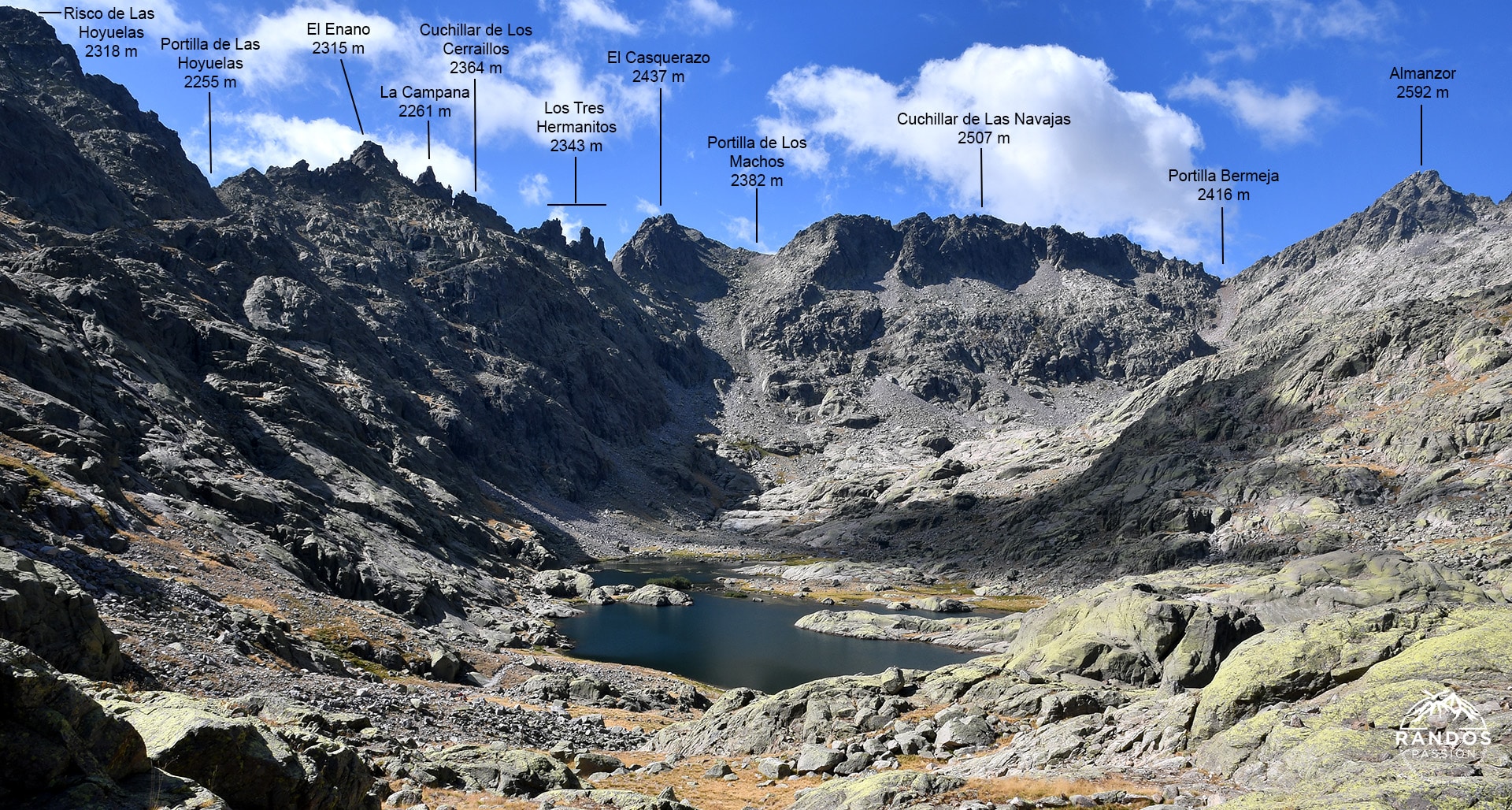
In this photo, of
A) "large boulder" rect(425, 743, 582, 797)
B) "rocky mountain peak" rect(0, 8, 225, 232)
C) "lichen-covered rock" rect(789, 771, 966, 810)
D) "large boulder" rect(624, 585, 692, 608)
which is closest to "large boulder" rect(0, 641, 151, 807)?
"large boulder" rect(425, 743, 582, 797)

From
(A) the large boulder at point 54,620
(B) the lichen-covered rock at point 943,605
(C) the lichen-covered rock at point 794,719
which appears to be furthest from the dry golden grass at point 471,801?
(B) the lichen-covered rock at point 943,605

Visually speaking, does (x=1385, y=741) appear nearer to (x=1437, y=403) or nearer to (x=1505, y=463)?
(x=1505, y=463)

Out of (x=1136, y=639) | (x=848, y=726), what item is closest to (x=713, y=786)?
(x=848, y=726)

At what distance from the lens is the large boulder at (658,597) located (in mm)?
114062

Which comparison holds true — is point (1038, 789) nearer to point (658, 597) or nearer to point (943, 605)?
point (943, 605)

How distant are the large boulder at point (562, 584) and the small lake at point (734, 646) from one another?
735 centimetres

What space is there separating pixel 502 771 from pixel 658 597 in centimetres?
9011

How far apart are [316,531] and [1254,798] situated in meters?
77.9

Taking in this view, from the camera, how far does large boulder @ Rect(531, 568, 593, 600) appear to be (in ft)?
373

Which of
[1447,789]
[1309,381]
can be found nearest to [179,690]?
[1447,789]

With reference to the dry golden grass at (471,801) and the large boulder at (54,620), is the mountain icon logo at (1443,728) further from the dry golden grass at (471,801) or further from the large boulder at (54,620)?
the large boulder at (54,620)

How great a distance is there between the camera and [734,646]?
89.6m

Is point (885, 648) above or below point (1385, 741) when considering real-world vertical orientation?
below

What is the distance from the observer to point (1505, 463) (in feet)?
353
